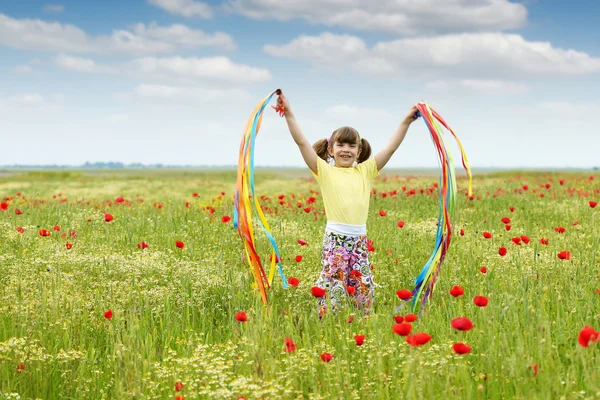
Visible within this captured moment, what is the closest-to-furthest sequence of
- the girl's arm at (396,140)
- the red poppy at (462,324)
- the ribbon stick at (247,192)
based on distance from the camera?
the red poppy at (462,324) → the ribbon stick at (247,192) → the girl's arm at (396,140)

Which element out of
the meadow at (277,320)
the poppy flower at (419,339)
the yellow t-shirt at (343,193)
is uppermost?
the yellow t-shirt at (343,193)

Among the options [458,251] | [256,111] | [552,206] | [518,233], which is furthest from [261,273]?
[552,206]

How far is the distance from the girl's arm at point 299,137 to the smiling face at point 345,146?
0.81 feet

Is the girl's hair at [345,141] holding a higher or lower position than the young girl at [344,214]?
higher

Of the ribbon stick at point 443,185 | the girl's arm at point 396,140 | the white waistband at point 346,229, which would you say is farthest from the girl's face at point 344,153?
the ribbon stick at point 443,185

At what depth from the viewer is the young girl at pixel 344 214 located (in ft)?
15.5

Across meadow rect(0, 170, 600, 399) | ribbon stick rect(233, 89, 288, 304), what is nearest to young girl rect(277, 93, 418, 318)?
meadow rect(0, 170, 600, 399)

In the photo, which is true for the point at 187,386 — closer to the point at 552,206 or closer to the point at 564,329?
the point at 564,329

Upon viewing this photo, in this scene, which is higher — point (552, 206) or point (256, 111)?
point (256, 111)

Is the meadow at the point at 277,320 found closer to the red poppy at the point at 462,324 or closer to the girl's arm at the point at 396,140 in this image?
the red poppy at the point at 462,324

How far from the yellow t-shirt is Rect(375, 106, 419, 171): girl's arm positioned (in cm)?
25

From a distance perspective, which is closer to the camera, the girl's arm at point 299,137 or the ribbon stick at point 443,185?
the ribbon stick at point 443,185

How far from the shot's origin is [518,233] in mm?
8008

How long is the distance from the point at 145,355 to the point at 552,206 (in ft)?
30.2
